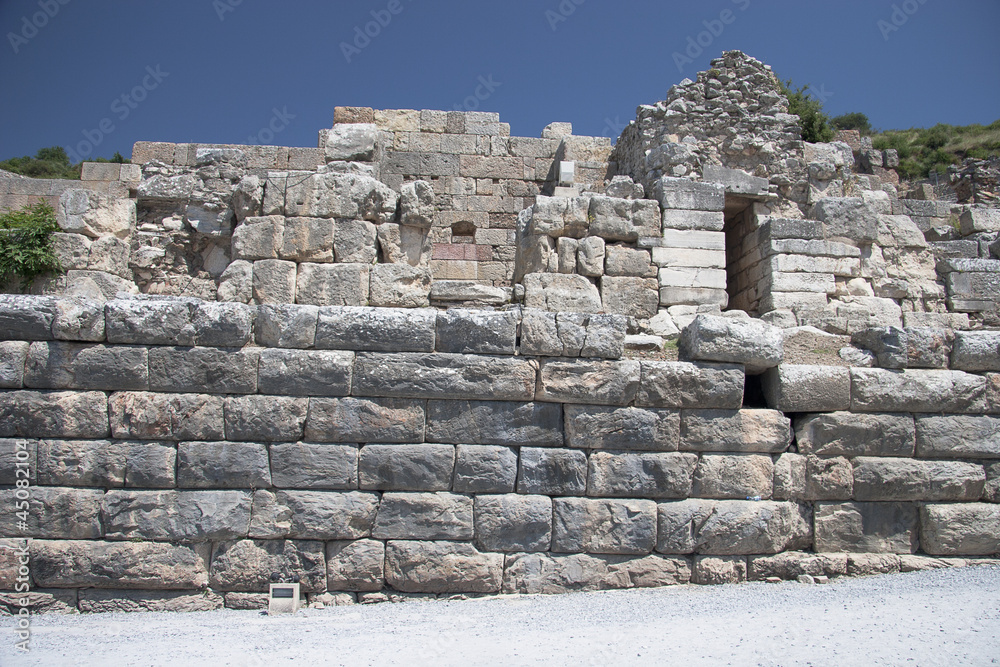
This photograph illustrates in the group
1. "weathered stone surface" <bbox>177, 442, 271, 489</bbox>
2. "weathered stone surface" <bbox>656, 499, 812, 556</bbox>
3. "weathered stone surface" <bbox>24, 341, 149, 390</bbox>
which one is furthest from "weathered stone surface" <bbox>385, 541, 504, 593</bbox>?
"weathered stone surface" <bbox>24, 341, 149, 390</bbox>

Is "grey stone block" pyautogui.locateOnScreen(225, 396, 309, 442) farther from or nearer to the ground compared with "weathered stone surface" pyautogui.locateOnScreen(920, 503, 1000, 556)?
farther from the ground

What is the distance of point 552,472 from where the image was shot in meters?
5.37

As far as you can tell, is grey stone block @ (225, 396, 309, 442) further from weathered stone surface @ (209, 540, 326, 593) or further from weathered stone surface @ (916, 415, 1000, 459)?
weathered stone surface @ (916, 415, 1000, 459)

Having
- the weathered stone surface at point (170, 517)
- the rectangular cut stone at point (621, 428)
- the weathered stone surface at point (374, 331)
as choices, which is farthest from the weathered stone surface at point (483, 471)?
the weathered stone surface at point (170, 517)

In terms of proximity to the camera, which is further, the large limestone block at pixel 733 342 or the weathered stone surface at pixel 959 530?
the weathered stone surface at pixel 959 530

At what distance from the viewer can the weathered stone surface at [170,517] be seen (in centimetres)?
508

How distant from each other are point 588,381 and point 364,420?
6.10 feet

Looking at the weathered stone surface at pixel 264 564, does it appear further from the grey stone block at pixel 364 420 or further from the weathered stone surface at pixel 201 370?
the weathered stone surface at pixel 201 370

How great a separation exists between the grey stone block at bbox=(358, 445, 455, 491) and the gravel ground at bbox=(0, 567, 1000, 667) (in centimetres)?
90

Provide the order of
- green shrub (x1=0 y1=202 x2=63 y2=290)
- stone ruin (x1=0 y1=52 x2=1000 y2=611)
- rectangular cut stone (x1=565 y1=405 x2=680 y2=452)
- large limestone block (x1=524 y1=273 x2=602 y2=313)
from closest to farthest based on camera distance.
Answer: stone ruin (x1=0 y1=52 x2=1000 y2=611)
rectangular cut stone (x1=565 y1=405 x2=680 y2=452)
green shrub (x1=0 y1=202 x2=63 y2=290)
large limestone block (x1=524 y1=273 x2=602 y2=313)

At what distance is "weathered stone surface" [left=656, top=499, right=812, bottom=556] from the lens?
5438 millimetres

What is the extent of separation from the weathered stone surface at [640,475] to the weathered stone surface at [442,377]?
849 millimetres

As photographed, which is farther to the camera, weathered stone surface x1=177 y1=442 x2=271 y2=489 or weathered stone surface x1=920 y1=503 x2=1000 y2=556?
weathered stone surface x1=920 y1=503 x2=1000 y2=556

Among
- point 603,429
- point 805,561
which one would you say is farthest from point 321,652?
point 805,561
